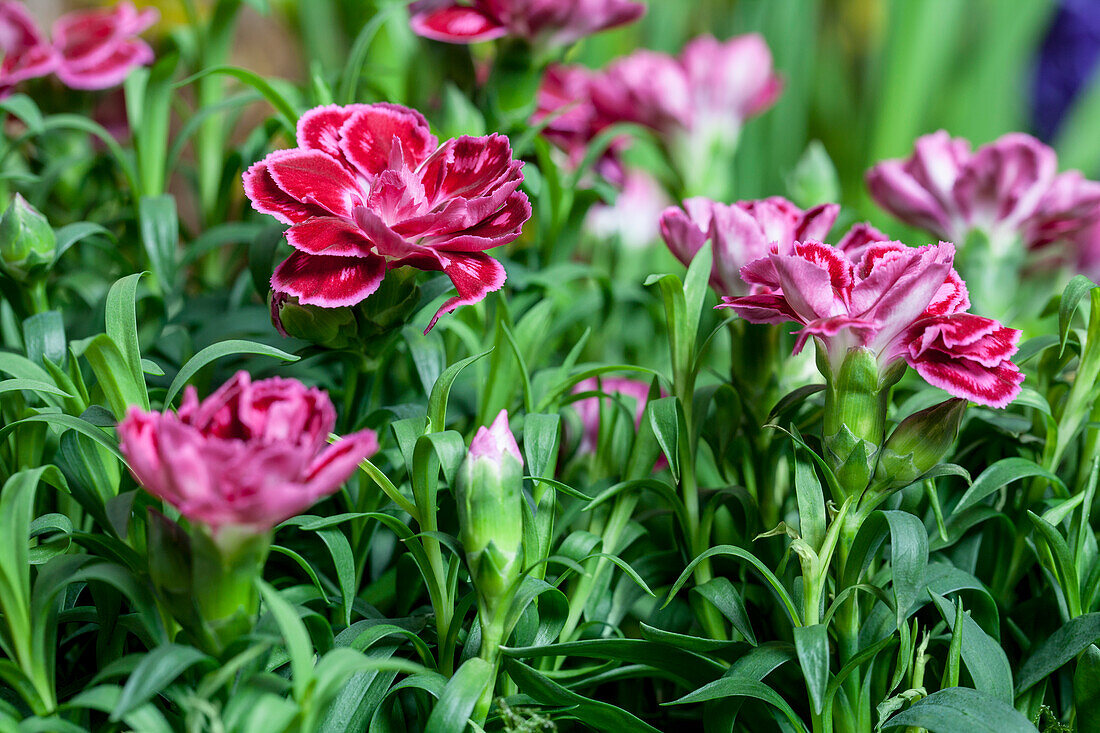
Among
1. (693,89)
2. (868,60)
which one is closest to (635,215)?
(693,89)

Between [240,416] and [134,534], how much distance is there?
13cm

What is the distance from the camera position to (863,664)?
16.3 inches

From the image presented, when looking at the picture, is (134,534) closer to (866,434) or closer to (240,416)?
(240,416)

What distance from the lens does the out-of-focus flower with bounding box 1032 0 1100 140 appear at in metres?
1.71

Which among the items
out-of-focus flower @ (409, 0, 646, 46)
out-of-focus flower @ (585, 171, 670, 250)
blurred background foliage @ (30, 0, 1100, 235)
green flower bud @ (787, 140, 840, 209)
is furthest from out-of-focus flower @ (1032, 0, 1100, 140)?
out-of-focus flower @ (409, 0, 646, 46)

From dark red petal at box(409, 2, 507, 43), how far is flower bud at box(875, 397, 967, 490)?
377mm

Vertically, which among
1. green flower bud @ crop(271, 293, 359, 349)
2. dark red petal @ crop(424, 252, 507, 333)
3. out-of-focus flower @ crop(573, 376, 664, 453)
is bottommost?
out-of-focus flower @ crop(573, 376, 664, 453)

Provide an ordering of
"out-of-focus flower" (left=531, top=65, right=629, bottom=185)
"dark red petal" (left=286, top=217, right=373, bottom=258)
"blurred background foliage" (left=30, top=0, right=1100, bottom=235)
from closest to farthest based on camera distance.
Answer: "dark red petal" (left=286, top=217, right=373, bottom=258) < "out-of-focus flower" (left=531, top=65, right=629, bottom=185) < "blurred background foliage" (left=30, top=0, right=1100, bottom=235)

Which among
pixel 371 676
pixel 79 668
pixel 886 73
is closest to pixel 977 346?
pixel 371 676

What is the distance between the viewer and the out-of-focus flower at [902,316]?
14.2 inches

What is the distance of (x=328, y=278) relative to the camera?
0.39 metres

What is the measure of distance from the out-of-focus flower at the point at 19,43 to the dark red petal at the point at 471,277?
1.40 ft

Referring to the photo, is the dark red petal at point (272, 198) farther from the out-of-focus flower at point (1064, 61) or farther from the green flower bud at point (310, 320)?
the out-of-focus flower at point (1064, 61)

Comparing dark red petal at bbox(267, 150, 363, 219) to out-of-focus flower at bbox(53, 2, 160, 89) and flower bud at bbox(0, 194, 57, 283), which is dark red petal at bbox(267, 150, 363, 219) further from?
out-of-focus flower at bbox(53, 2, 160, 89)
